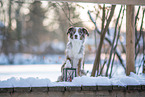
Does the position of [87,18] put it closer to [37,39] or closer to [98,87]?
[98,87]

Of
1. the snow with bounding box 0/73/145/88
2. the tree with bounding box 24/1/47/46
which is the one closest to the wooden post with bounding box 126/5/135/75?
the snow with bounding box 0/73/145/88

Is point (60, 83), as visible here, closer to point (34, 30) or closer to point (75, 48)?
point (75, 48)

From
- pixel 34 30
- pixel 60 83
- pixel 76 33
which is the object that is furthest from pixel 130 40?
pixel 34 30

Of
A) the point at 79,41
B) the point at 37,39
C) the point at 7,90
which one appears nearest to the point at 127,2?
the point at 79,41

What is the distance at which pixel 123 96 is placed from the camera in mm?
2203

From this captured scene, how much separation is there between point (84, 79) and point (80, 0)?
105 cm

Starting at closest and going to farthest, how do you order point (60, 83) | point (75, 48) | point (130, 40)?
point (60, 83)
point (130, 40)
point (75, 48)

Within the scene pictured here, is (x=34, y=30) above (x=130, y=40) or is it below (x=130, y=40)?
above

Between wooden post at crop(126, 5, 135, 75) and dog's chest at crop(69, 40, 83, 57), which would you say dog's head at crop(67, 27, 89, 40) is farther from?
wooden post at crop(126, 5, 135, 75)

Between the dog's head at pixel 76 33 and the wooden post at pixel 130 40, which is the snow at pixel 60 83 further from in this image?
the dog's head at pixel 76 33

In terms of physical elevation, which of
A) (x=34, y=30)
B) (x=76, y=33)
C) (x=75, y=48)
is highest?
(x=34, y=30)

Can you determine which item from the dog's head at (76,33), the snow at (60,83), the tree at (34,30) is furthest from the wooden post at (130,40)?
the tree at (34,30)

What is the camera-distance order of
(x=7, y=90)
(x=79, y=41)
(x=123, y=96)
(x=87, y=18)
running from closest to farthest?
(x=7, y=90)
(x=123, y=96)
(x=79, y=41)
(x=87, y=18)

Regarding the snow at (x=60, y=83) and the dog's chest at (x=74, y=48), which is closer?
the snow at (x=60, y=83)
